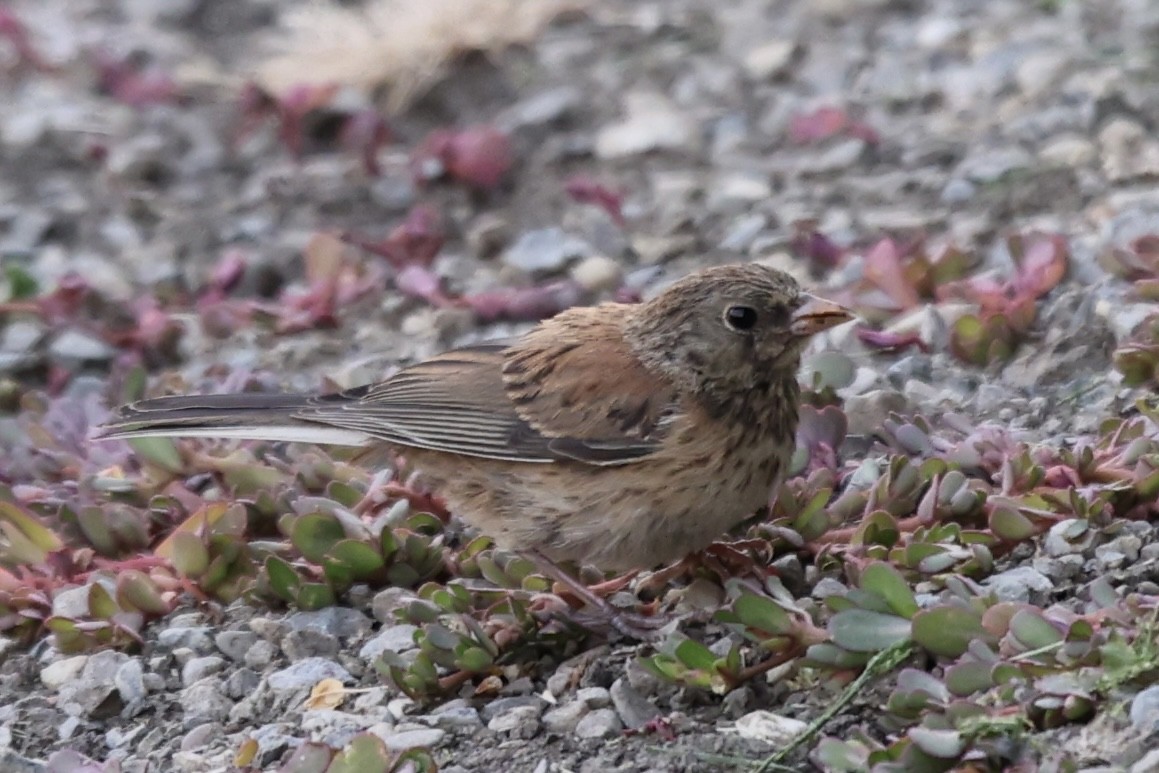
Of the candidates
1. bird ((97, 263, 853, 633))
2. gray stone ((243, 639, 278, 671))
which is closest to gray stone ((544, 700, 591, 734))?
bird ((97, 263, 853, 633))

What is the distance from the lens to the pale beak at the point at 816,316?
3986mm

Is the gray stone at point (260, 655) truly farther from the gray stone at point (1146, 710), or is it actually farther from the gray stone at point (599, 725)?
the gray stone at point (1146, 710)

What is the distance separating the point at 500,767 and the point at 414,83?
4.56m

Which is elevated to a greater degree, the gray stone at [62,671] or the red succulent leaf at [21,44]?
the red succulent leaf at [21,44]

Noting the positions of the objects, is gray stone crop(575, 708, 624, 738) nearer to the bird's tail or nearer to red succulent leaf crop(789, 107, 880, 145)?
the bird's tail

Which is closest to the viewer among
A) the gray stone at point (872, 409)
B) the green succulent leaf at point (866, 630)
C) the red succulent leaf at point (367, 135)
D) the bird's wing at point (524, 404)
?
the green succulent leaf at point (866, 630)

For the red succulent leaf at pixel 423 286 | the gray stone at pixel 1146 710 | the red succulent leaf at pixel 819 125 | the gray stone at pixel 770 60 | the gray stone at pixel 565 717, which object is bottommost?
the gray stone at pixel 565 717

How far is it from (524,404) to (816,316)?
793mm

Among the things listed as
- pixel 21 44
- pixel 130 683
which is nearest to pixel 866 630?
pixel 130 683

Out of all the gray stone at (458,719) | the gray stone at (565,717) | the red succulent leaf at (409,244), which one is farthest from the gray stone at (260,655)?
the red succulent leaf at (409,244)

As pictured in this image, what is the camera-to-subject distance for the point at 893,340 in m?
4.77

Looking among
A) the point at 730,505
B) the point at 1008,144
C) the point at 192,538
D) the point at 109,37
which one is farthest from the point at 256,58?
the point at 730,505

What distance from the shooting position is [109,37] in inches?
332

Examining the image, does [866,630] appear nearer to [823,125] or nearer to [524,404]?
[524,404]
